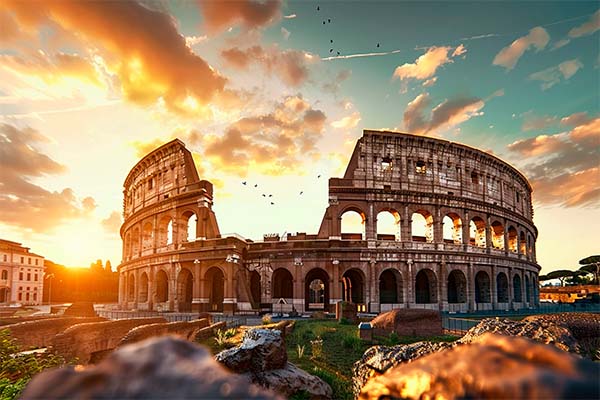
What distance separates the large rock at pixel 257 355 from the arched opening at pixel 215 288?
80.9 ft

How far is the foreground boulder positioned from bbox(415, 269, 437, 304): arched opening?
25707 millimetres

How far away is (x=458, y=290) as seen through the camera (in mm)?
31859

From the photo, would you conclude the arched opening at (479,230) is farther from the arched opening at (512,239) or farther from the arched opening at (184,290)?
the arched opening at (184,290)

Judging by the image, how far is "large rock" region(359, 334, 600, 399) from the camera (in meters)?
1.04

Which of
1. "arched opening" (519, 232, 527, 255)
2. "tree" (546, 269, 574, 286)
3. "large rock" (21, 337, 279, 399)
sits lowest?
"tree" (546, 269, 574, 286)

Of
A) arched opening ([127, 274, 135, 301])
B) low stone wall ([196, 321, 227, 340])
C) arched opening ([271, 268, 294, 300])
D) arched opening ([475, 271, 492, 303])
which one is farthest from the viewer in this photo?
arched opening ([127, 274, 135, 301])

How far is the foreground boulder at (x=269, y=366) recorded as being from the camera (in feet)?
20.2

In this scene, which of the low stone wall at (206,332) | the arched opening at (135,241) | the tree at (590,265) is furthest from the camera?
the tree at (590,265)

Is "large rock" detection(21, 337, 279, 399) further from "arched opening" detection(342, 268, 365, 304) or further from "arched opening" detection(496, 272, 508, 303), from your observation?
"arched opening" detection(496, 272, 508, 303)

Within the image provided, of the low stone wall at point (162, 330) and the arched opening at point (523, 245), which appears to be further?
the arched opening at point (523, 245)

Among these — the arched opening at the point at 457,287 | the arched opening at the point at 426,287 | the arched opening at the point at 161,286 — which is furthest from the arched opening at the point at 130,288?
the arched opening at the point at 457,287

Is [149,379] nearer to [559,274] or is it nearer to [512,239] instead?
[512,239]

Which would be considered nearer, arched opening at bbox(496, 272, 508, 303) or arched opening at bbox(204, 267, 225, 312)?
arched opening at bbox(204, 267, 225, 312)

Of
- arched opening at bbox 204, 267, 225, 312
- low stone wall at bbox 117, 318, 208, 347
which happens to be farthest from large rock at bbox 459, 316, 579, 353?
arched opening at bbox 204, 267, 225, 312
